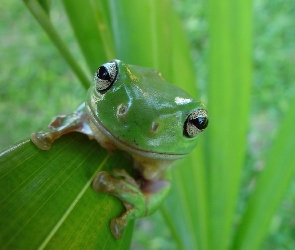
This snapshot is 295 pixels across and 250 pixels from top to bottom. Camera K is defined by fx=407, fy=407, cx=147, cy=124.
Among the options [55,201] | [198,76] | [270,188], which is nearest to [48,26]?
[55,201]

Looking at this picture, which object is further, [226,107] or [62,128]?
[226,107]

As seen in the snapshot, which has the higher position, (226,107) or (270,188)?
(226,107)

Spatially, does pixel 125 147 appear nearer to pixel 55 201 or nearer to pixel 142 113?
pixel 142 113

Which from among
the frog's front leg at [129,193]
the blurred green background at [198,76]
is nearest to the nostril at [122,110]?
the frog's front leg at [129,193]

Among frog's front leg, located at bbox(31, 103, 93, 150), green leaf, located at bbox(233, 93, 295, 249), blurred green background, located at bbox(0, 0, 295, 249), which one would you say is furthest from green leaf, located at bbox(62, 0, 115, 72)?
blurred green background, located at bbox(0, 0, 295, 249)

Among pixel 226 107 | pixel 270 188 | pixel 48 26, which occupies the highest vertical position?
pixel 48 26

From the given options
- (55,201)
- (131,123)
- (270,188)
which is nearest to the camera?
(55,201)

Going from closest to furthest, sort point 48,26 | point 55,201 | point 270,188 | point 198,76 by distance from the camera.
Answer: point 55,201 → point 48,26 → point 270,188 → point 198,76
